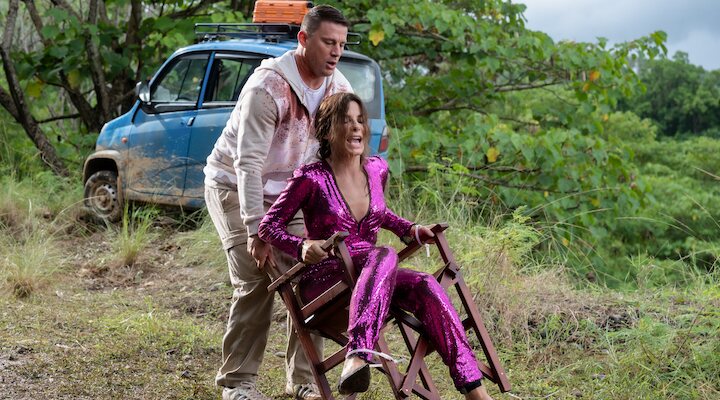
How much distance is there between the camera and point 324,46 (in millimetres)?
4410

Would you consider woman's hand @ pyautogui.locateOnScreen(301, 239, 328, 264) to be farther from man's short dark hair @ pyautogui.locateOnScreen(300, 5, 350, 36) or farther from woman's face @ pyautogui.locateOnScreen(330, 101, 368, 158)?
man's short dark hair @ pyautogui.locateOnScreen(300, 5, 350, 36)

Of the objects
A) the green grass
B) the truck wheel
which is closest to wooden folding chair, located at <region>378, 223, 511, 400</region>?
the green grass

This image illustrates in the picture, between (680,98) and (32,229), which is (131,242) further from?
(680,98)

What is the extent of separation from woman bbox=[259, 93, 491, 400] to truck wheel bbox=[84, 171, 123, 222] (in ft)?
21.3

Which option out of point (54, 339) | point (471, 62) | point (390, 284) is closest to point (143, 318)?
point (54, 339)

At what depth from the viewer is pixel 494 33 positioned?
1238cm

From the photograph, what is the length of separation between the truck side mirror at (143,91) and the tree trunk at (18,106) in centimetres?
323

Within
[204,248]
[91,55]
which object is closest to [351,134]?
[204,248]

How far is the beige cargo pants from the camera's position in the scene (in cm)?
471

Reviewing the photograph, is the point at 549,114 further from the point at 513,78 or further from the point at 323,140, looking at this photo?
the point at 323,140

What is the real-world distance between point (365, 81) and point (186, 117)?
1.74 m

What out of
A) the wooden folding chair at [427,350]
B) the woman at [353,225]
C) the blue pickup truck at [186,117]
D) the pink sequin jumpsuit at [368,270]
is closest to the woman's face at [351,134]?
the woman at [353,225]

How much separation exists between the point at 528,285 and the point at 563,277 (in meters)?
0.55

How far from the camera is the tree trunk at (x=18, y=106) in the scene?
41.4ft
